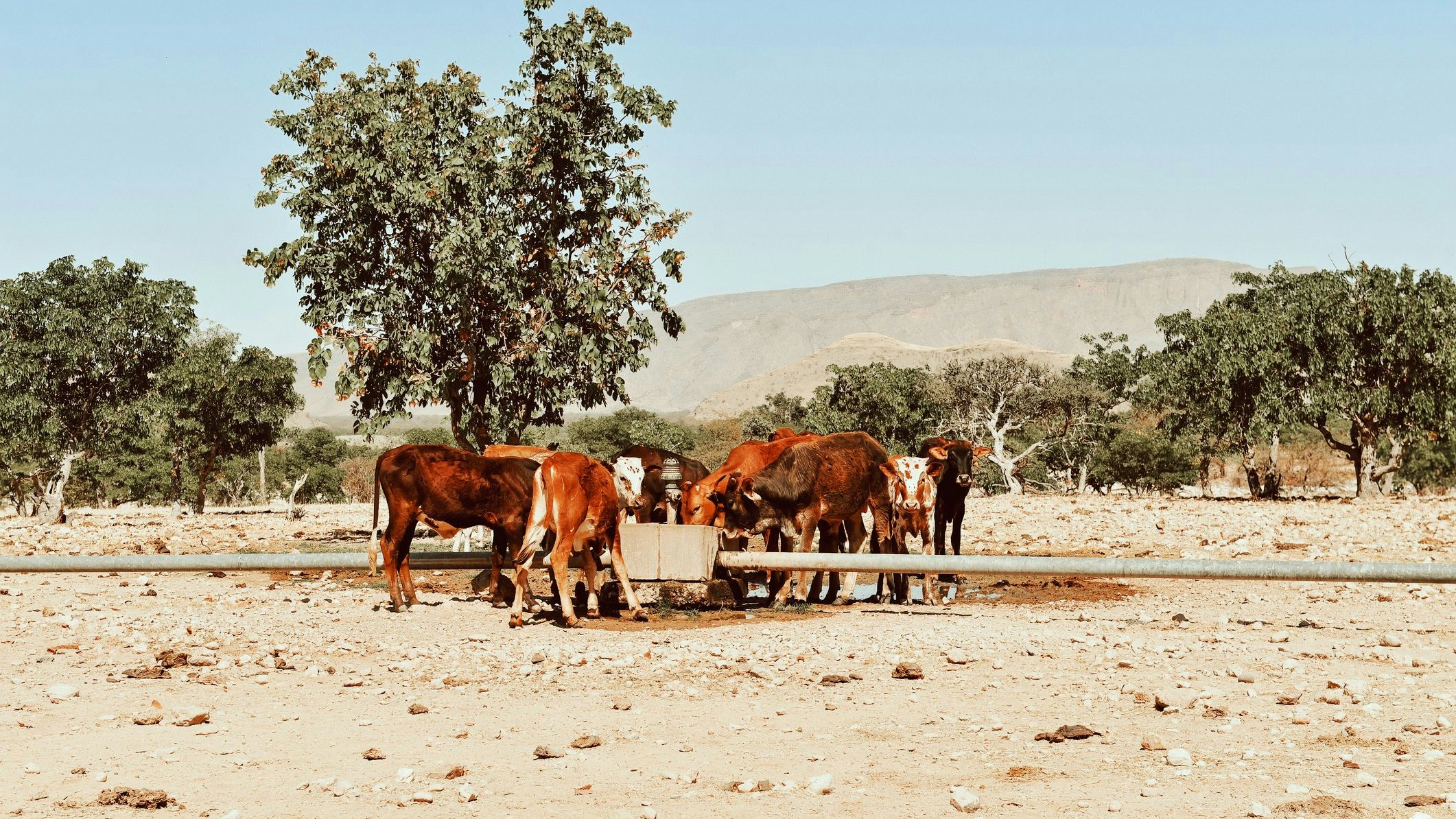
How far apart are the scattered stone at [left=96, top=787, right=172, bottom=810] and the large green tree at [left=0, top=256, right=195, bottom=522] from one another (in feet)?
118

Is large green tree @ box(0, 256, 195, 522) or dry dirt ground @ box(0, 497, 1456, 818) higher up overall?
large green tree @ box(0, 256, 195, 522)

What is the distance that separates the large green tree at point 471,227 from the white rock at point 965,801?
17562 millimetres

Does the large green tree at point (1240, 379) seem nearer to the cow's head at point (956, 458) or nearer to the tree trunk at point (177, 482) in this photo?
the cow's head at point (956, 458)

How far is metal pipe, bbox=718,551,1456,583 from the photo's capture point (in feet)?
35.5

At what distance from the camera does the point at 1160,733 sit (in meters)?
9.02

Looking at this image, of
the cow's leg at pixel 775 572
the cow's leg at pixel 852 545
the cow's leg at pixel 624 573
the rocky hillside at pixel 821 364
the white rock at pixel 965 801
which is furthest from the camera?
the rocky hillside at pixel 821 364

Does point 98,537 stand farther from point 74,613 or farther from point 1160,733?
point 1160,733

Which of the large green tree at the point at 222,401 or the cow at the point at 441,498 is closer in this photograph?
the cow at the point at 441,498

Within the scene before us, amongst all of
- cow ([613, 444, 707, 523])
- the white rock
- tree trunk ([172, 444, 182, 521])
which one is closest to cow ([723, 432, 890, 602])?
cow ([613, 444, 707, 523])

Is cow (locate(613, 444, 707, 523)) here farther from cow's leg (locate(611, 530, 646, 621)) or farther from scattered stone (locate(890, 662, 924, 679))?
scattered stone (locate(890, 662, 924, 679))

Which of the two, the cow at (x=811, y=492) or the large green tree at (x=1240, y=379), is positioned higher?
the large green tree at (x=1240, y=379)

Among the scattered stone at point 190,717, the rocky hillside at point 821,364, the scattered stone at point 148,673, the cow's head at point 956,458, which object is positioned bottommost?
the scattered stone at point 190,717

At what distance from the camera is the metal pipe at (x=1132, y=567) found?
10.8 meters

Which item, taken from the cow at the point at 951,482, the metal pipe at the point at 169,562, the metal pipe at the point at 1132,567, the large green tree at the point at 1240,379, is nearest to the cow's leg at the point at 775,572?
the cow at the point at 951,482
